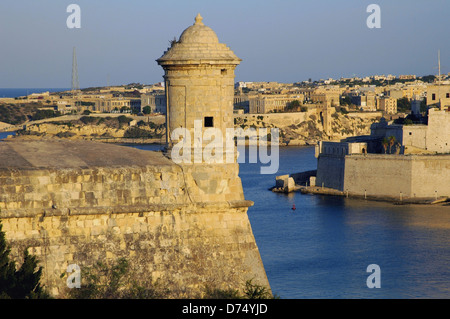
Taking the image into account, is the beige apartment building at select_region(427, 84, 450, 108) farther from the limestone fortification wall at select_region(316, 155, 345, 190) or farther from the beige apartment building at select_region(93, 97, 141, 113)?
the beige apartment building at select_region(93, 97, 141, 113)

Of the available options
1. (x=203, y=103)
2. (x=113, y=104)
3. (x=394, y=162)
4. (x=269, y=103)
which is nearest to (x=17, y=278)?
(x=203, y=103)

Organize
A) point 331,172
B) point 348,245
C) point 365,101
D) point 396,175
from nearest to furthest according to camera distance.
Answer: point 348,245, point 396,175, point 331,172, point 365,101

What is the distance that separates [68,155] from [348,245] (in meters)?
19.0

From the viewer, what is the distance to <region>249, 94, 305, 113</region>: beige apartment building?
316 ft

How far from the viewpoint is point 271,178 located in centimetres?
4719

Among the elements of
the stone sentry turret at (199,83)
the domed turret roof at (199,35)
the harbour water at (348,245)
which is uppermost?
the domed turret roof at (199,35)

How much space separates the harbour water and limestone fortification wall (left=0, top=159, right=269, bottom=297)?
9.17 meters

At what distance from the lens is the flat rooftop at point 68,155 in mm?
8242

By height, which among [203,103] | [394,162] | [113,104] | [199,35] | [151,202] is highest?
[113,104]

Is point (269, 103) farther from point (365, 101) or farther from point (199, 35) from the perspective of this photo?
point (199, 35)

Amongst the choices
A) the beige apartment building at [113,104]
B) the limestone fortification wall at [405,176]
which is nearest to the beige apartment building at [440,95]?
the limestone fortification wall at [405,176]

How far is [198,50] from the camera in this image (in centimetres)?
902

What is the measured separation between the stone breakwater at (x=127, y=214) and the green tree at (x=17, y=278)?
0.42ft

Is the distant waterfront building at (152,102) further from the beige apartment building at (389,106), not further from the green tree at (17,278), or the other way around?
the green tree at (17,278)
